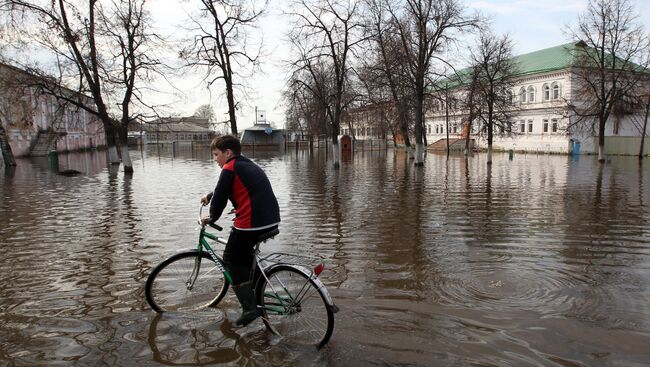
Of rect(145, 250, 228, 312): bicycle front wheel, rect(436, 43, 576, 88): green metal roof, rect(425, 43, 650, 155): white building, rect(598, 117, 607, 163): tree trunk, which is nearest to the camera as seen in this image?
rect(145, 250, 228, 312): bicycle front wheel

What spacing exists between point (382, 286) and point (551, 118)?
54.7 meters

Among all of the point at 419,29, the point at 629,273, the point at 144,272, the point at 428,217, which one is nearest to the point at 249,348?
the point at 144,272

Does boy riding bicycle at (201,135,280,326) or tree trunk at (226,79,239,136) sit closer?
boy riding bicycle at (201,135,280,326)

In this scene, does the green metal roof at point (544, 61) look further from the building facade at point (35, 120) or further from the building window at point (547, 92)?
the building facade at point (35, 120)

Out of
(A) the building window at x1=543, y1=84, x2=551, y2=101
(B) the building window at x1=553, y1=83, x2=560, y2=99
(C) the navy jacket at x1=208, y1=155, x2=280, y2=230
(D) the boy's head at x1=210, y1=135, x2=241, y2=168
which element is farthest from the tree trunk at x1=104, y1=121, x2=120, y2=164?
(A) the building window at x1=543, y1=84, x2=551, y2=101

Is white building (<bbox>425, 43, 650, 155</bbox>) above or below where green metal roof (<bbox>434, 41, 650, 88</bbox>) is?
below

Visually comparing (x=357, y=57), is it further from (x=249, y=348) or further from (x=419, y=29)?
(x=249, y=348)

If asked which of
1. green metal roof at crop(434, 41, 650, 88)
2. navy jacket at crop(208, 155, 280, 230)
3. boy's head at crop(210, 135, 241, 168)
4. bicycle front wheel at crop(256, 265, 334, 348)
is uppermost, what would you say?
green metal roof at crop(434, 41, 650, 88)

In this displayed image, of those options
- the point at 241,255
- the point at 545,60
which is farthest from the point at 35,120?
the point at 545,60

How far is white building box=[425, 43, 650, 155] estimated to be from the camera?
49.8 m

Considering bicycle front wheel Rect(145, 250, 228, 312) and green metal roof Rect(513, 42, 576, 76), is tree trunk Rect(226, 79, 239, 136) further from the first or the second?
green metal roof Rect(513, 42, 576, 76)

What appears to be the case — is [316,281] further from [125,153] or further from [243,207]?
[125,153]

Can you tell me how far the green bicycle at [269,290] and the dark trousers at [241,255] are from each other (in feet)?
0.20

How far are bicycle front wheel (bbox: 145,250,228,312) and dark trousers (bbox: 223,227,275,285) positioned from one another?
494 millimetres
